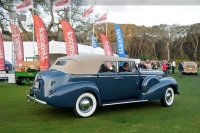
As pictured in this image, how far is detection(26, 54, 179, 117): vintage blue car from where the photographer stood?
5840 millimetres

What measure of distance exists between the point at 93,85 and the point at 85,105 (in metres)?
0.57

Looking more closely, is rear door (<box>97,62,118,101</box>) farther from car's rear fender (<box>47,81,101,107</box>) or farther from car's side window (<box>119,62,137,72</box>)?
car's rear fender (<box>47,81,101,107</box>)

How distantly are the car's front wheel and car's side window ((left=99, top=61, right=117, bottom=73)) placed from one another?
2.82ft

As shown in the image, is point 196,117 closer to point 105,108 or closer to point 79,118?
point 105,108

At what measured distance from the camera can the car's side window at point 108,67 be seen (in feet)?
21.7

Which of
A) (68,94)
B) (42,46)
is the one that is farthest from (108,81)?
(42,46)

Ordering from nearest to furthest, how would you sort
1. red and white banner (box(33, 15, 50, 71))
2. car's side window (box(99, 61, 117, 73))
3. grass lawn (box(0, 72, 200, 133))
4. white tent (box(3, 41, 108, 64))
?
grass lawn (box(0, 72, 200, 133)), car's side window (box(99, 61, 117, 73)), red and white banner (box(33, 15, 50, 71)), white tent (box(3, 41, 108, 64))

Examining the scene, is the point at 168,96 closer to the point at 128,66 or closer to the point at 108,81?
the point at 128,66

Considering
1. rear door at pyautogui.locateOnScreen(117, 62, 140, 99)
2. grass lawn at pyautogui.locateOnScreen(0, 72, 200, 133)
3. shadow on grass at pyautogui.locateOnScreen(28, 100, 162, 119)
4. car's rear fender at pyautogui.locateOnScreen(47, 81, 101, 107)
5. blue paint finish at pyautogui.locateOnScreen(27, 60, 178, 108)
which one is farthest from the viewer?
rear door at pyautogui.locateOnScreen(117, 62, 140, 99)

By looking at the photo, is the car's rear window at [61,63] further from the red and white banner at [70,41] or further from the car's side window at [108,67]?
the red and white banner at [70,41]

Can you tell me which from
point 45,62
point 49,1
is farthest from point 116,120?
point 49,1

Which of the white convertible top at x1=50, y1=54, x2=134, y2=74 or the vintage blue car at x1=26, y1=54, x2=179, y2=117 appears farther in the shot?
the white convertible top at x1=50, y1=54, x2=134, y2=74

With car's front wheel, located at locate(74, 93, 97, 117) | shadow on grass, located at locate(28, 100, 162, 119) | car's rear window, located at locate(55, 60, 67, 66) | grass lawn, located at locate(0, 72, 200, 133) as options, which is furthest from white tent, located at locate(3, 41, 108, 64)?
car's front wheel, located at locate(74, 93, 97, 117)

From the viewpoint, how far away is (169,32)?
187 feet
